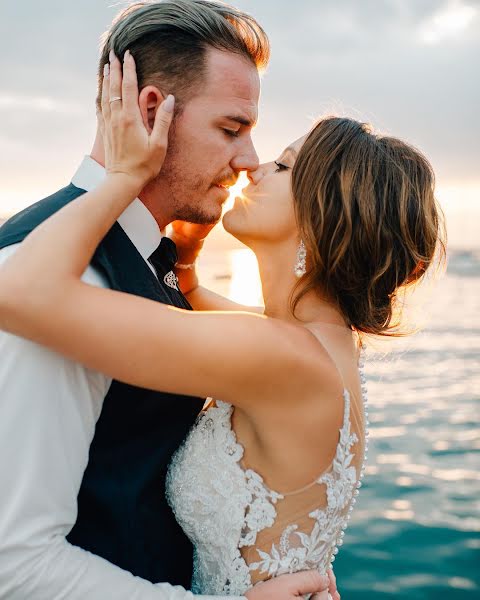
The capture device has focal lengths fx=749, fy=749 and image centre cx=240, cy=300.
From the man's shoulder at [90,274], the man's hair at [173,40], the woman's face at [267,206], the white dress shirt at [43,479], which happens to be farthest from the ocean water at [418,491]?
the white dress shirt at [43,479]

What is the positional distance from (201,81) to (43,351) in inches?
45.2

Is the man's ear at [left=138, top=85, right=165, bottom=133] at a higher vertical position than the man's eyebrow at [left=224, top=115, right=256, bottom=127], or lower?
lower

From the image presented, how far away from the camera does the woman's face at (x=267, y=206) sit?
2594 millimetres

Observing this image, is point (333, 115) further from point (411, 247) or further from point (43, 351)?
point (43, 351)

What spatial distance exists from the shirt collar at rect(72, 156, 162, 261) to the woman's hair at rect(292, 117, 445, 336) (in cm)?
52

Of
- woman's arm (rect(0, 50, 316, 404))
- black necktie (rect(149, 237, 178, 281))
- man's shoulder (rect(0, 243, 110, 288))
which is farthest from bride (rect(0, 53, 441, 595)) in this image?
black necktie (rect(149, 237, 178, 281))

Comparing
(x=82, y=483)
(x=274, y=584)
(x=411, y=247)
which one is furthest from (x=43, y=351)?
(x=411, y=247)

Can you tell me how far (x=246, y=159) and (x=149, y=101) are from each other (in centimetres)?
41

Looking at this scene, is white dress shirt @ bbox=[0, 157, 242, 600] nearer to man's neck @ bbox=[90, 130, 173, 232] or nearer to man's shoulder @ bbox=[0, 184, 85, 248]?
man's shoulder @ bbox=[0, 184, 85, 248]

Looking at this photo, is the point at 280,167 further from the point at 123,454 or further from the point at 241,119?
the point at 123,454

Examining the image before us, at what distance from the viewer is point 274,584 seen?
7.30 feet

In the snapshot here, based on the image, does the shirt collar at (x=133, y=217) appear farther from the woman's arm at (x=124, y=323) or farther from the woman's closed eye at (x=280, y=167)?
the woman's closed eye at (x=280, y=167)

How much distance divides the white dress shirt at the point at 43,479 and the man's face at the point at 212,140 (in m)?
0.88

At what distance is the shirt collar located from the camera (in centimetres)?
225
